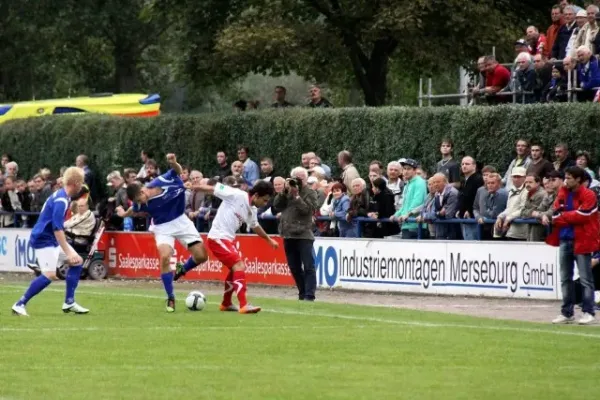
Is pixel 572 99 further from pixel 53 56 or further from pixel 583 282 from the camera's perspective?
pixel 53 56

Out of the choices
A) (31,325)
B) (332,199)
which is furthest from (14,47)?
(31,325)

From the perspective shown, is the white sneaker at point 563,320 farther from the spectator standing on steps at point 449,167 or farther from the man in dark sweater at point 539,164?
the spectator standing on steps at point 449,167

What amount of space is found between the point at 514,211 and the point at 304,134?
25.3 ft

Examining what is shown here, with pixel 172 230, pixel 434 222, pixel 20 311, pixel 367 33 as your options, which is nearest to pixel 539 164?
pixel 434 222

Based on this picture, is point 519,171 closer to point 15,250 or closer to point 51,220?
point 51,220

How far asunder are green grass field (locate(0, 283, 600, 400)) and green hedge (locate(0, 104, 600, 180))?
605cm

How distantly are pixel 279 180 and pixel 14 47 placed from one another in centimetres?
3133

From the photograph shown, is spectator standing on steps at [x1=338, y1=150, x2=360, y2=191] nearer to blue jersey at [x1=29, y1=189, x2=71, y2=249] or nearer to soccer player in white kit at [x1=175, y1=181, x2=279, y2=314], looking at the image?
soccer player in white kit at [x1=175, y1=181, x2=279, y2=314]

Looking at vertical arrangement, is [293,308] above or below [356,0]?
below

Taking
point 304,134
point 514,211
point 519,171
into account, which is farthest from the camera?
point 304,134

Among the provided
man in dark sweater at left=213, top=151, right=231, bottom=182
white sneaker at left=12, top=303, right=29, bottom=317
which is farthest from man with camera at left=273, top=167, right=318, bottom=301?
man in dark sweater at left=213, top=151, right=231, bottom=182

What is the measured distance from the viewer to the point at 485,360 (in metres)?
14.5

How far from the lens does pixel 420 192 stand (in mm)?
25938

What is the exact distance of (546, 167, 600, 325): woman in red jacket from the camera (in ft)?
62.8
